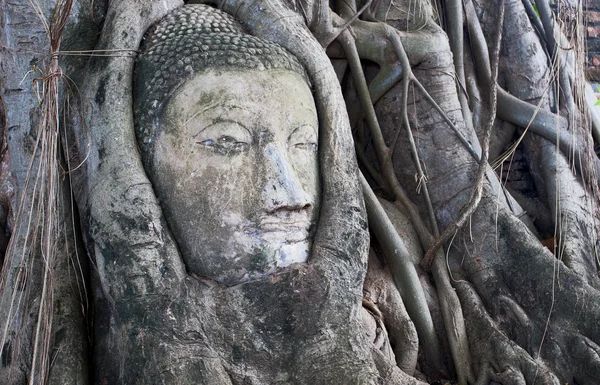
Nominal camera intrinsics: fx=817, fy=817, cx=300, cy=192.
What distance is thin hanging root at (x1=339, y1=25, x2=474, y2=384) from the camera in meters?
3.12

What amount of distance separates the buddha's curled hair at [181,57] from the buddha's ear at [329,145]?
0.13 meters

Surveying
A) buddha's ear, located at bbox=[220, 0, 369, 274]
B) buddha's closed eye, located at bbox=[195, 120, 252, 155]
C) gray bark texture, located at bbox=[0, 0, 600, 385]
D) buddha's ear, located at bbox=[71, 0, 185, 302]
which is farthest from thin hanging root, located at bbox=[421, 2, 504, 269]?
buddha's ear, located at bbox=[71, 0, 185, 302]

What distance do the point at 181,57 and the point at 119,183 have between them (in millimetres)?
484

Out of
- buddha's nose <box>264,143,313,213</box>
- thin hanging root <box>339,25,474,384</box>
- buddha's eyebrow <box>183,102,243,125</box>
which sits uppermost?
buddha's eyebrow <box>183,102,243,125</box>

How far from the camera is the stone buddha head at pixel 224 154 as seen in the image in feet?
8.68

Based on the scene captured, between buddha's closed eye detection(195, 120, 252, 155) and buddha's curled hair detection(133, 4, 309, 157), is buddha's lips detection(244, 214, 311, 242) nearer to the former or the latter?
buddha's closed eye detection(195, 120, 252, 155)

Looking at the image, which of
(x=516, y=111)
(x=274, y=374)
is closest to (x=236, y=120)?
(x=274, y=374)

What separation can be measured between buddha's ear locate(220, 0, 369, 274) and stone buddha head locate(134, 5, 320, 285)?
3.1 inches

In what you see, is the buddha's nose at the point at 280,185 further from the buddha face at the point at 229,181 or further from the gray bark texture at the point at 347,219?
the gray bark texture at the point at 347,219

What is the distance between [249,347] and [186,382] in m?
0.25

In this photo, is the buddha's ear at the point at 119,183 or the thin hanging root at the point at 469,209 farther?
the thin hanging root at the point at 469,209

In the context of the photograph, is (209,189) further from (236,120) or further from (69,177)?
(69,177)

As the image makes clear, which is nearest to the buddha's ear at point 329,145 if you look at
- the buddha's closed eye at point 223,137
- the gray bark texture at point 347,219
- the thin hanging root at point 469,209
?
the gray bark texture at point 347,219

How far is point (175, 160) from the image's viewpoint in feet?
8.80
